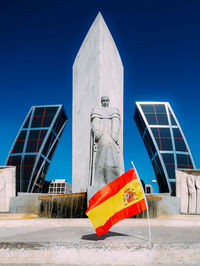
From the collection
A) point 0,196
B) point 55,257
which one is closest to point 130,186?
point 55,257

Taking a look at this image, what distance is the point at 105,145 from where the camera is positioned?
288 inches

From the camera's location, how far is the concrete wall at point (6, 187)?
1176 centimetres

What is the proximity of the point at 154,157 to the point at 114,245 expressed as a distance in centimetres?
5186

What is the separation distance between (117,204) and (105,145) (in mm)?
4049

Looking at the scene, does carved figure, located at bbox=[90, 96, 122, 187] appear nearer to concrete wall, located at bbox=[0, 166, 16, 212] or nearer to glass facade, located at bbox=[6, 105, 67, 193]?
concrete wall, located at bbox=[0, 166, 16, 212]

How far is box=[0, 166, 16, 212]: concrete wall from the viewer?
11.8 m

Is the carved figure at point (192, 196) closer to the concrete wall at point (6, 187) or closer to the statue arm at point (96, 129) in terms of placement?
the statue arm at point (96, 129)

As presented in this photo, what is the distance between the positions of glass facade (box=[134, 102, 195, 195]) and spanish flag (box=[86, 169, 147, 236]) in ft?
156

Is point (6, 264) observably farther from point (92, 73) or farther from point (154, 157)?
point (154, 157)

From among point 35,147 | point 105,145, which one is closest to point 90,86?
point 105,145

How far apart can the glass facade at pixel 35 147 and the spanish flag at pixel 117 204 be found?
4914 centimetres

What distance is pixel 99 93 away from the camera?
13.6m

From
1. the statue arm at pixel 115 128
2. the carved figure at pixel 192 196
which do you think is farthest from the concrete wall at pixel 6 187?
the carved figure at pixel 192 196

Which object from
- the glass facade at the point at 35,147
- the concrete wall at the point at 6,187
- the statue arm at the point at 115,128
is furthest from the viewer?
the glass facade at the point at 35,147
